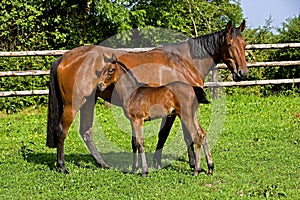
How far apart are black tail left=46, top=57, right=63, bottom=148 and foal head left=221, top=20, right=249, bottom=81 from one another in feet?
8.01

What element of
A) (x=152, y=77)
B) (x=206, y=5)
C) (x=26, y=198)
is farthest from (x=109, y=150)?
(x=206, y=5)

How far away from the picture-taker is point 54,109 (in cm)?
714

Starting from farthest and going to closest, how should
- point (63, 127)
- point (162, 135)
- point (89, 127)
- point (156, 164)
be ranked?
1. point (89, 127)
2. point (162, 135)
3. point (156, 164)
4. point (63, 127)

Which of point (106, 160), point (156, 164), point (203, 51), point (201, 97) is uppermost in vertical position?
point (203, 51)

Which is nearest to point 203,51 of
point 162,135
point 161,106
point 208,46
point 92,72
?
point 208,46

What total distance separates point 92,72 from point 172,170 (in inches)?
70.6

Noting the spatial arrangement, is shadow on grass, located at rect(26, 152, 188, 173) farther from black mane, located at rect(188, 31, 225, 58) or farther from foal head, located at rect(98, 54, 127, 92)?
black mane, located at rect(188, 31, 225, 58)

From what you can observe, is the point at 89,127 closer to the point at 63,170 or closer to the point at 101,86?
the point at 63,170

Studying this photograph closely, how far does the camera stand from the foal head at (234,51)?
23.2ft

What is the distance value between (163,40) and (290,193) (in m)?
10.6

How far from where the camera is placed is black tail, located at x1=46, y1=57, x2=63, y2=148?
7105mm

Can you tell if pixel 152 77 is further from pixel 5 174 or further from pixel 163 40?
pixel 163 40

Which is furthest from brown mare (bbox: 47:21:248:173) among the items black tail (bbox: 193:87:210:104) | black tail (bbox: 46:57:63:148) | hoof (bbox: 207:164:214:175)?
hoof (bbox: 207:164:214:175)

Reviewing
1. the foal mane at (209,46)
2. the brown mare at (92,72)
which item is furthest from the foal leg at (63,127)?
the foal mane at (209,46)
